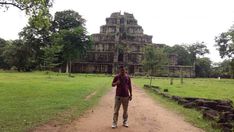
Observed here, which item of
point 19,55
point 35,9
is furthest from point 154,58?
point 19,55

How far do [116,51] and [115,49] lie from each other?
517 mm

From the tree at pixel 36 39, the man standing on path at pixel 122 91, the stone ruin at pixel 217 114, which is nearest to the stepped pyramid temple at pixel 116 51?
the tree at pixel 36 39

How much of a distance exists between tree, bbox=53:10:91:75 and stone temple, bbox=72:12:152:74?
5.95 m

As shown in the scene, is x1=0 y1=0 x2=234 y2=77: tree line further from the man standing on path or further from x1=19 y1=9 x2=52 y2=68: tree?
the man standing on path

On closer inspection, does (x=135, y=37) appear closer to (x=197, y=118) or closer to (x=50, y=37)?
(x=50, y=37)

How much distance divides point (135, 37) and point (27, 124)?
254ft

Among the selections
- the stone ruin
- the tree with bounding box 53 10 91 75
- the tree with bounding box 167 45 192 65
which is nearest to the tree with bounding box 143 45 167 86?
the stone ruin

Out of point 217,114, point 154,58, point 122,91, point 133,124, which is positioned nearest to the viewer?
point 122,91

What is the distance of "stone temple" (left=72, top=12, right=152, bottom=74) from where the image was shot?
87.1 metres

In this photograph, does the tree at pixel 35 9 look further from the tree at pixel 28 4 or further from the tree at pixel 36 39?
the tree at pixel 36 39

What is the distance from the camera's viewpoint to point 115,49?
287ft

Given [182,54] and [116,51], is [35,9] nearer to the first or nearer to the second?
[116,51]

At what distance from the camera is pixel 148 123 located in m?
13.5

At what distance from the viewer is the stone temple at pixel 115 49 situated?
87.1 m
